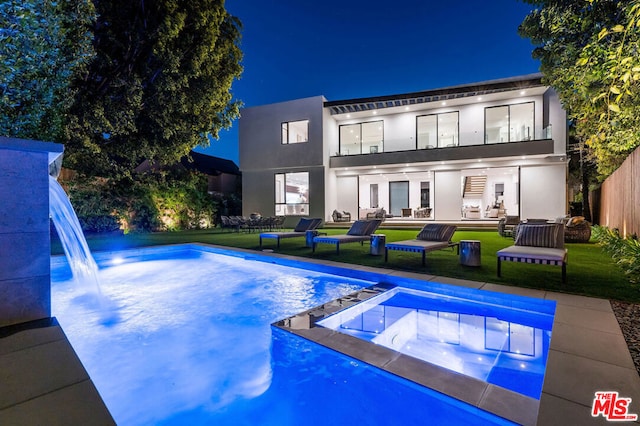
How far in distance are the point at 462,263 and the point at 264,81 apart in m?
82.1

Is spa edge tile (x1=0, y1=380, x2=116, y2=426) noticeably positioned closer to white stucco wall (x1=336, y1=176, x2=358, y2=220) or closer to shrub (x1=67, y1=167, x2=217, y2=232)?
shrub (x1=67, y1=167, x2=217, y2=232)

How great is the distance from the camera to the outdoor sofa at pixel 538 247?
4758 mm

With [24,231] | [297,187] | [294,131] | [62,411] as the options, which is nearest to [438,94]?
[294,131]

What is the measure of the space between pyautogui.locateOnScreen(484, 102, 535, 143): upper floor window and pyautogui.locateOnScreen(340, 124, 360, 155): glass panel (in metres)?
6.91

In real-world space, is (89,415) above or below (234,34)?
below

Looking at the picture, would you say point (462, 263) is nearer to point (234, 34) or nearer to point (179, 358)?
point (179, 358)

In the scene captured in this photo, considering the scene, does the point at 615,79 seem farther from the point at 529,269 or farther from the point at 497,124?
the point at 497,124

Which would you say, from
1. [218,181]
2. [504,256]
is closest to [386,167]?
[504,256]

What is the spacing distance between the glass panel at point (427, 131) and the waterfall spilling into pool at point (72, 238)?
15.3m

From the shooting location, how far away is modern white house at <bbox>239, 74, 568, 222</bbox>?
14648 mm

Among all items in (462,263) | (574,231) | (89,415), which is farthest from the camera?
(574,231)

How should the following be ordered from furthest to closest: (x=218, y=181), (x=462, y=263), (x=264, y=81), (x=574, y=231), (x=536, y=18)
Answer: (x=264, y=81) → (x=218, y=181) → (x=574, y=231) → (x=536, y=18) → (x=462, y=263)

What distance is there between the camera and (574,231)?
32.0ft
